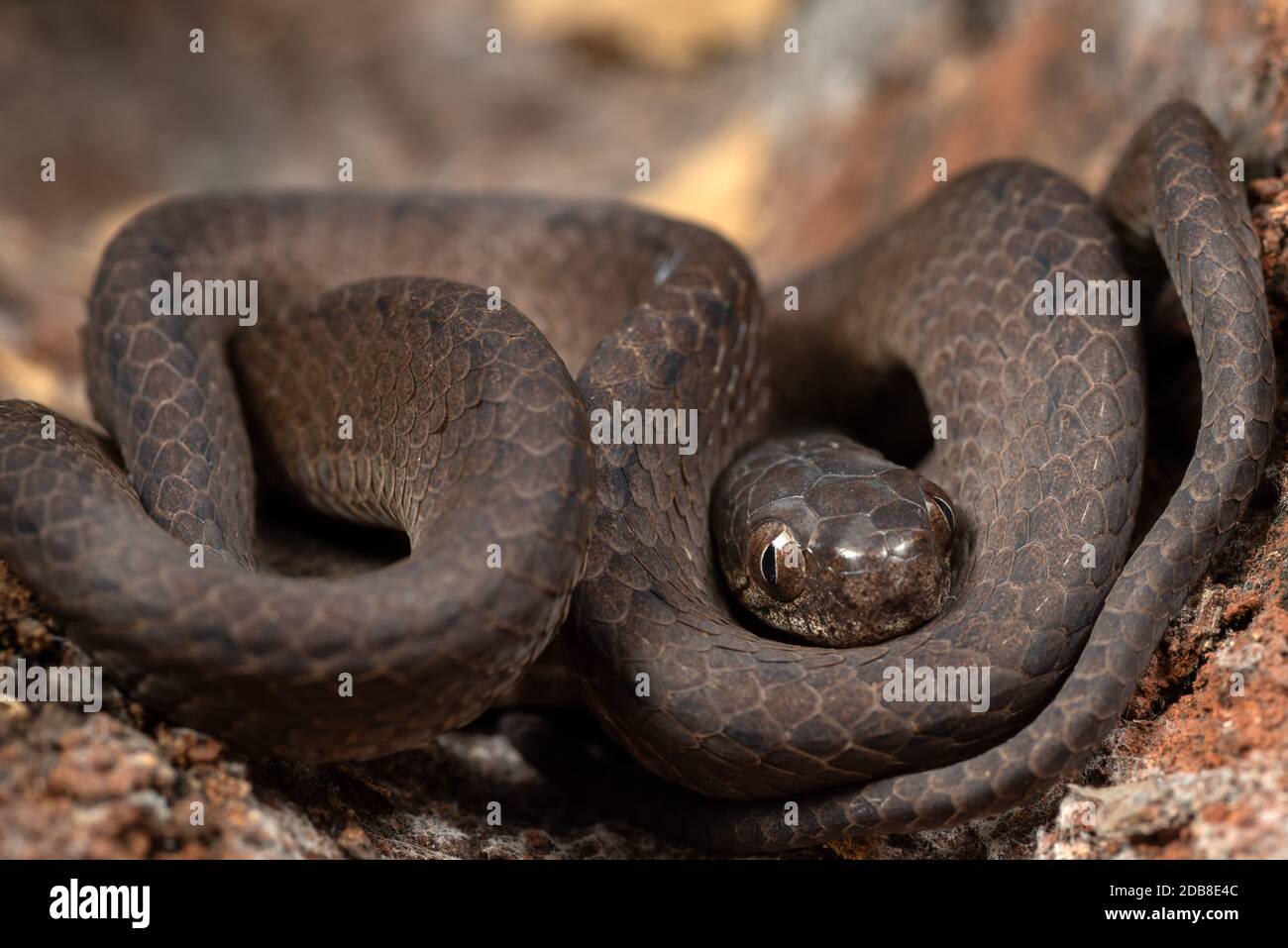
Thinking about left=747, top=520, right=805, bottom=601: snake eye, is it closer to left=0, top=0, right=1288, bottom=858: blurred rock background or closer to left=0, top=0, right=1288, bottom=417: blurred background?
left=0, top=0, right=1288, bottom=858: blurred rock background

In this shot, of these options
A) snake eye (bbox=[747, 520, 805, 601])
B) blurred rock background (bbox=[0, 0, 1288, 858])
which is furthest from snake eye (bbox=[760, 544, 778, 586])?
blurred rock background (bbox=[0, 0, 1288, 858])

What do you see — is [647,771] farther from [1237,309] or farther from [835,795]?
[1237,309]

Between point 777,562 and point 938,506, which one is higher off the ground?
point 938,506

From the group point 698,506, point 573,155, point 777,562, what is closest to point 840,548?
point 777,562

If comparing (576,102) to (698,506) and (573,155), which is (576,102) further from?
(698,506)
